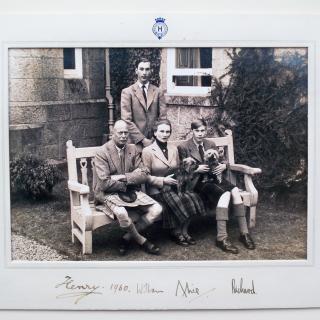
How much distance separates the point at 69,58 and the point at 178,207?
144 centimetres

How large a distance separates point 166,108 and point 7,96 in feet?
4.04

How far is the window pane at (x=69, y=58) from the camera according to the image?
424 centimetres

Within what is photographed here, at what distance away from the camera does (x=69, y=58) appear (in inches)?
168

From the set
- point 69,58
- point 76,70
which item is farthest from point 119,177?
point 69,58

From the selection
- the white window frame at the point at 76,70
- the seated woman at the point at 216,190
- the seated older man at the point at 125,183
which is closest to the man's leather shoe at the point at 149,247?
the seated older man at the point at 125,183

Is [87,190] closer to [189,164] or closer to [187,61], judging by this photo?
[189,164]

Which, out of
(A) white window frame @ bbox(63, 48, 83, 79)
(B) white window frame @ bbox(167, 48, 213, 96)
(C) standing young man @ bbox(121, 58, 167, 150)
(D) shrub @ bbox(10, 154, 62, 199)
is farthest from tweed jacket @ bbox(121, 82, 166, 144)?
(D) shrub @ bbox(10, 154, 62, 199)

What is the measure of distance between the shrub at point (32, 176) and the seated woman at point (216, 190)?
1038 mm

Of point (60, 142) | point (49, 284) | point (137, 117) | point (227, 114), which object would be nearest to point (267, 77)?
point (227, 114)

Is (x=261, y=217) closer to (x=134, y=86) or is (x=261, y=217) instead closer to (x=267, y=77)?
(x=267, y=77)

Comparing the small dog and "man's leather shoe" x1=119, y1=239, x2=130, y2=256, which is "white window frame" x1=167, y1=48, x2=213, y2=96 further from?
"man's leather shoe" x1=119, y1=239, x2=130, y2=256

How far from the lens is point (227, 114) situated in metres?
4.38

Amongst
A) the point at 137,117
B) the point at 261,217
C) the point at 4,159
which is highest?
the point at 137,117

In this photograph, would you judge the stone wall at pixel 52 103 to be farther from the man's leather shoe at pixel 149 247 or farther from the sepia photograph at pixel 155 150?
the man's leather shoe at pixel 149 247
